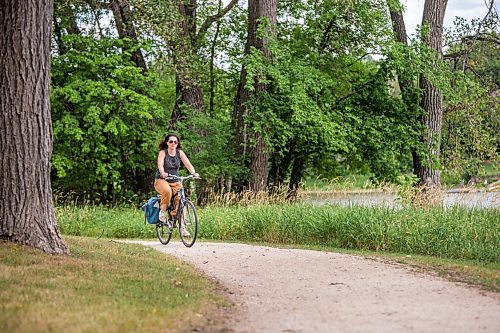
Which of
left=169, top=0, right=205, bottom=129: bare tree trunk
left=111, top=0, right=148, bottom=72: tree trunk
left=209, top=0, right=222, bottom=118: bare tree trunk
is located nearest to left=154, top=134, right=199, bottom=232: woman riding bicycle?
left=169, top=0, right=205, bottom=129: bare tree trunk

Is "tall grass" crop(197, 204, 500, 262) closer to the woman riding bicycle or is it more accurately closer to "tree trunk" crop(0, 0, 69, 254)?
the woman riding bicycle

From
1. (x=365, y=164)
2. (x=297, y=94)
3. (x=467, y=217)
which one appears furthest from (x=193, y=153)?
(x=467, y=217)

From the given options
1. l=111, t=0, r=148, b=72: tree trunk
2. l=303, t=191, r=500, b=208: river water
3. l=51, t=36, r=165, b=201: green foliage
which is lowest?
l=303, t=191, r=500, b=208: river water

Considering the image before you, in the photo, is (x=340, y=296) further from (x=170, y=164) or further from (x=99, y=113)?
(x=99, y=113)

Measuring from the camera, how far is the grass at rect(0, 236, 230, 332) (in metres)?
6.35

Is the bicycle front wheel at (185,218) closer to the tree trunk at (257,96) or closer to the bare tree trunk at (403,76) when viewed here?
the tree trunk at (257,96)

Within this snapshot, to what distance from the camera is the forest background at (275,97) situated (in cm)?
2244

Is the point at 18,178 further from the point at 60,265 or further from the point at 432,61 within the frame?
the point at 432,61

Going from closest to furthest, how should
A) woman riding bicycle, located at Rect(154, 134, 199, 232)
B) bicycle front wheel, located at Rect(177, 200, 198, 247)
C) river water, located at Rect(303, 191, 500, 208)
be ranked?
1. woman riding bicycle, located at Rect(154, 134, 199, 232)
2. bicycle front wheel, located at Rect(177, 200, 198, 247)
3. river water, located at Rect(303, 191, 500, 208)

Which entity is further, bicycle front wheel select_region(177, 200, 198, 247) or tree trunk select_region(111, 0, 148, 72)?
tree trunk select_region(111, 0, 148, 72)

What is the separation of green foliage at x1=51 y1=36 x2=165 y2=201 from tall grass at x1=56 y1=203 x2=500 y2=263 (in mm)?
5296

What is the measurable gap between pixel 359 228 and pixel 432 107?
10394 mm

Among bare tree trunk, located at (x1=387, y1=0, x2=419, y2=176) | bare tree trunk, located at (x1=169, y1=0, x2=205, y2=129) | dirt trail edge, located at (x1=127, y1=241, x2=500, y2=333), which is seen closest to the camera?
dirt trail edge, located at (x1=127, y1=241, x2=500, y2=333)

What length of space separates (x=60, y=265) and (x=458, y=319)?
494 cm
